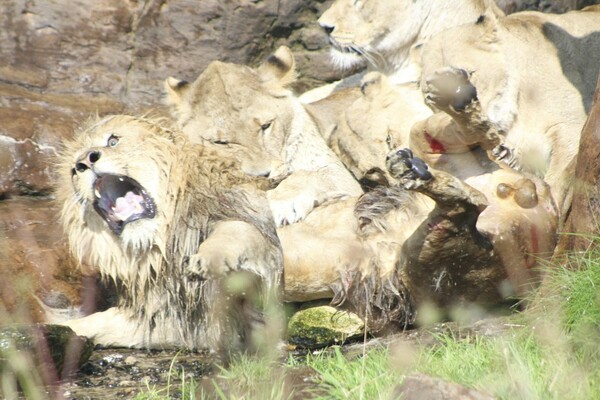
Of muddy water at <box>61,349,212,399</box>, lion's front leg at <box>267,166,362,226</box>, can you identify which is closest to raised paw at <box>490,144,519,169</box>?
lion's front leg at <box>267,166,362,226</box>

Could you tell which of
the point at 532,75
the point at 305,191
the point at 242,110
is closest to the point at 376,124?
the point at 305,191

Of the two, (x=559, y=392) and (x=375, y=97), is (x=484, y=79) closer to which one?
(x=375, y=97)

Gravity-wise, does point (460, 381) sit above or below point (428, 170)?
below

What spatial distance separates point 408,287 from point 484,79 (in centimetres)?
170

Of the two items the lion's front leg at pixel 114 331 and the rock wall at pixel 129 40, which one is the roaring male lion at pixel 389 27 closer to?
the rock wall at pixel 129 40

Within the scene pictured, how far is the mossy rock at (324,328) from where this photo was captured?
16.5 feet

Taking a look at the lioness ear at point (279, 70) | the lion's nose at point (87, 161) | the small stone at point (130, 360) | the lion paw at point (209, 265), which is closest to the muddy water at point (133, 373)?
the small stone at point (130, 360)

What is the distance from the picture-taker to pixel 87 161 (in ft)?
16.6

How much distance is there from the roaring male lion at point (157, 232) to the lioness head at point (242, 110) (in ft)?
2.89

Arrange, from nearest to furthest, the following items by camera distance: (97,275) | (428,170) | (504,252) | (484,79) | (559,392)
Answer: (559,392) < (428,170) < (504,252) < (97,275) < (484,79)

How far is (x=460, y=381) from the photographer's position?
11.7 feet

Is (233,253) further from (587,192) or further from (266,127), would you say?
(266,127)

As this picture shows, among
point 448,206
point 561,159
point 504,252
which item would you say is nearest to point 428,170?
point 448,206

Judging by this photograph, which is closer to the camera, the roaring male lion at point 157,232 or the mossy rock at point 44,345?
the mossy rock at point 44,345
